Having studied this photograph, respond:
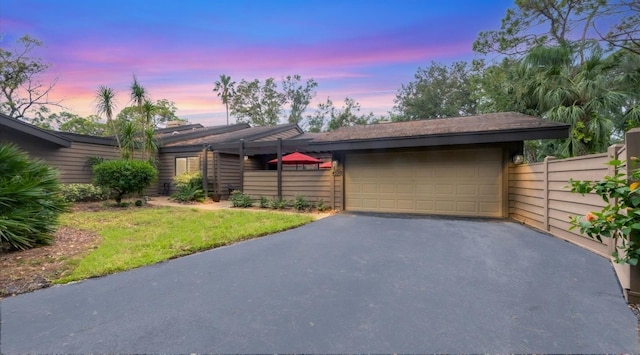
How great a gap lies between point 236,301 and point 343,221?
191 inches

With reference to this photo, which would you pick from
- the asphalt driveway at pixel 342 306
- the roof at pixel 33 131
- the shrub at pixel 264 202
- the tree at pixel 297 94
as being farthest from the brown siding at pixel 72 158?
the tree at pixel 297 94

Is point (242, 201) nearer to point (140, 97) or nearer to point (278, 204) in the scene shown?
point (278, 204)

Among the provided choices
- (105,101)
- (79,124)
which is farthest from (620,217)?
(79,124)

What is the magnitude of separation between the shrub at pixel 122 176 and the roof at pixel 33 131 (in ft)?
7.36

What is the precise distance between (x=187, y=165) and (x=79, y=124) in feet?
70.5

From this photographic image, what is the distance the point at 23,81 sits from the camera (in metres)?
18.7

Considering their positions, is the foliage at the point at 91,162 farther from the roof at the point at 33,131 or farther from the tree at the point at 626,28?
the tree at the point at 626,28

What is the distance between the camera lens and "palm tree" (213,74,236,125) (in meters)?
29.2

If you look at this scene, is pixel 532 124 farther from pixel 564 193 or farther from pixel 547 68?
pixel 547 68

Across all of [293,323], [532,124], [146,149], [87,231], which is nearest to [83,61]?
[146,149]

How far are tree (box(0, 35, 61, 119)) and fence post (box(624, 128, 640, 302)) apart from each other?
2670 centimetres

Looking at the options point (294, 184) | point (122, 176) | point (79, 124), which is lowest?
point (294, 184)

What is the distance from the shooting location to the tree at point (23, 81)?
1756cm

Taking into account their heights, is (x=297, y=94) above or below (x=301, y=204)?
above
